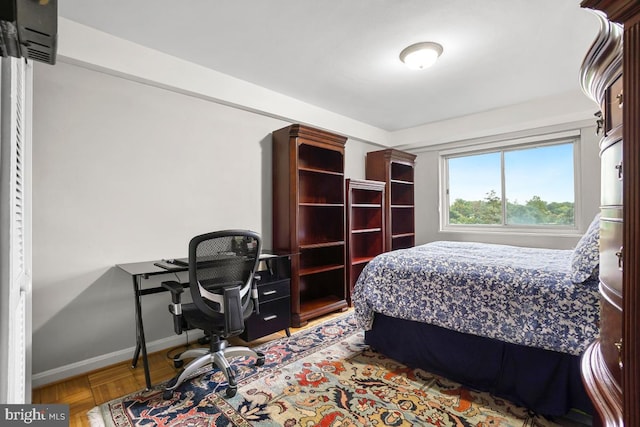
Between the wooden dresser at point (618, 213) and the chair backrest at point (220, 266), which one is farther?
the chair backrest at point (220, 266)

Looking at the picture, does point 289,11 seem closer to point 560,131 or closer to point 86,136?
point 86,136

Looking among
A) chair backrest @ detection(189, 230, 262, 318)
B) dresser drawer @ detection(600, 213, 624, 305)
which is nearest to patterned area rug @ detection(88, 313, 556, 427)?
chair backrest @ detection(189, 230, 262, 318)

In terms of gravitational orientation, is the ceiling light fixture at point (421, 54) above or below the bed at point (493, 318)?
above

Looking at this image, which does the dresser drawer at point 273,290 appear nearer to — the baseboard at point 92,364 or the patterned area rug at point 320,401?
the patterned area rug at point 320,401

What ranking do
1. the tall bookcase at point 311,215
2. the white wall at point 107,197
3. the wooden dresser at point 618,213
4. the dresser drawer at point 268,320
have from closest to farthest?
1. the wooden dresser at point 618,213
2. the white wall at point 107,197
3. the dresser drawer at point 268,320
4. the tall bookcase at point 311,215

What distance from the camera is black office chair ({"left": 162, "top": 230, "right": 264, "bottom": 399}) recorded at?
1903 mm

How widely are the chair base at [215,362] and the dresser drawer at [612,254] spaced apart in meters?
1.94

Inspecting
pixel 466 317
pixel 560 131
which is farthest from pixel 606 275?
pixel 560 131

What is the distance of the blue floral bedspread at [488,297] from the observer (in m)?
1.62

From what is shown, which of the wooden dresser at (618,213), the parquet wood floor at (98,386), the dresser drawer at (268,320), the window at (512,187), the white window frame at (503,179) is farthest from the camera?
Answer: the window at (512,187)

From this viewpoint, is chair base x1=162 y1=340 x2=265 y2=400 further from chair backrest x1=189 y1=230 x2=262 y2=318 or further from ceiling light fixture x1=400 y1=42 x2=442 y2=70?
ceiling light fixture x1=400 y1=42 x2=442 y2=70

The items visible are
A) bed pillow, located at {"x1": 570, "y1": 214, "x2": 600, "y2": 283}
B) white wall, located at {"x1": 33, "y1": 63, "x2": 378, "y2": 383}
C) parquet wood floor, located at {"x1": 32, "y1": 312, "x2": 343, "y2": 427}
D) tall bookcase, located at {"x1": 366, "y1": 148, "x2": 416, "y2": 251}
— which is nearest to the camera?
bed pillow, located at {"x1": 570, "y1": 214, "x2": 600, "y2": 283}

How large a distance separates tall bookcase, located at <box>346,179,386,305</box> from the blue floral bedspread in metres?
1.58

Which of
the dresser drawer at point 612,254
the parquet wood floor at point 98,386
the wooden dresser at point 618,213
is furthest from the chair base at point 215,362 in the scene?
the dresser drawer at point 612,254
